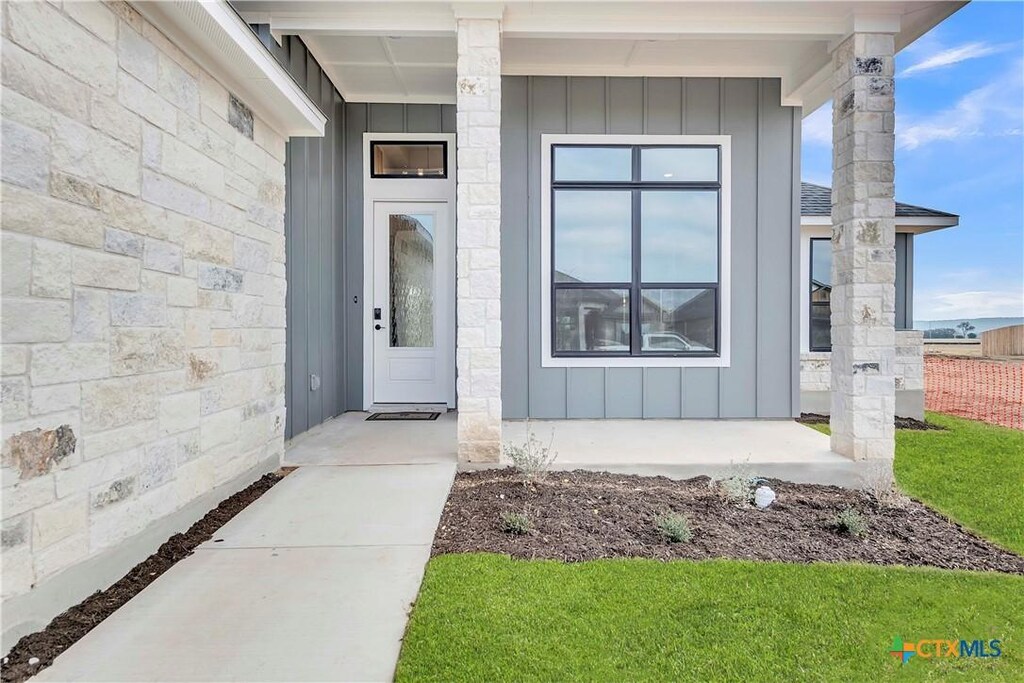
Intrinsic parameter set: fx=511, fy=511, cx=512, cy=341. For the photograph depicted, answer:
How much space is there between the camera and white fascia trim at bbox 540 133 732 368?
4.96 m

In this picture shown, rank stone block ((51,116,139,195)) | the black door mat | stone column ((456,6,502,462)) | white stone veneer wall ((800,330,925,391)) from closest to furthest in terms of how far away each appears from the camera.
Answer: stone block ((51,116,139,195)), stone column ((456,6,502,462)), the black door mat, white stone veneer wall ((800,330,925,391))

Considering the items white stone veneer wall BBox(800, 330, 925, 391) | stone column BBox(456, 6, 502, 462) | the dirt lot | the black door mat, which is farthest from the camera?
the dirt lot

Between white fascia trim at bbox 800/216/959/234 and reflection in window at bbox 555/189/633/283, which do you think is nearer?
reflection in window at bbox 555/189/633/283

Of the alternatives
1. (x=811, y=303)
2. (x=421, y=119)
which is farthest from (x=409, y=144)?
(x=811, y=303)

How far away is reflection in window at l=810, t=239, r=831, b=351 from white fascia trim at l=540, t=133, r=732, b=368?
2512mm

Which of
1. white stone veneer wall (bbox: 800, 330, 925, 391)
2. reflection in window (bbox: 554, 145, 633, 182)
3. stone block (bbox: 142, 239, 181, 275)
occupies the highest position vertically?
reflection in window (bbox: 554, 145, 633, 182)

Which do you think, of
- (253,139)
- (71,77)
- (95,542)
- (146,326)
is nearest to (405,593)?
(95,542)

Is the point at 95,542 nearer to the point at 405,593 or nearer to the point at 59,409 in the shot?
the point at 59,409

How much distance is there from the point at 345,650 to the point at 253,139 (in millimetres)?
2859

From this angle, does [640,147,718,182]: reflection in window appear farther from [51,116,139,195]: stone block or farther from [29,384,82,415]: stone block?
[29,384,82,415]: stone block

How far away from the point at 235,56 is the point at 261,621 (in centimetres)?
258

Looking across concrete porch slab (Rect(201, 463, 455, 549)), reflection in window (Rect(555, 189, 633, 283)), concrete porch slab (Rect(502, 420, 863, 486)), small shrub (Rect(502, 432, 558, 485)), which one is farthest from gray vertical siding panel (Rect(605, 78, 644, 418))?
concrete porch slab (Rect(201, 463, 455, 549))

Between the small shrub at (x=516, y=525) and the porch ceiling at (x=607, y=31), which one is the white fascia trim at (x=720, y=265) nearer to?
the porch ceiling at (x=607, y=31)

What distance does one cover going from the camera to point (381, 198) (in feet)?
17.9
